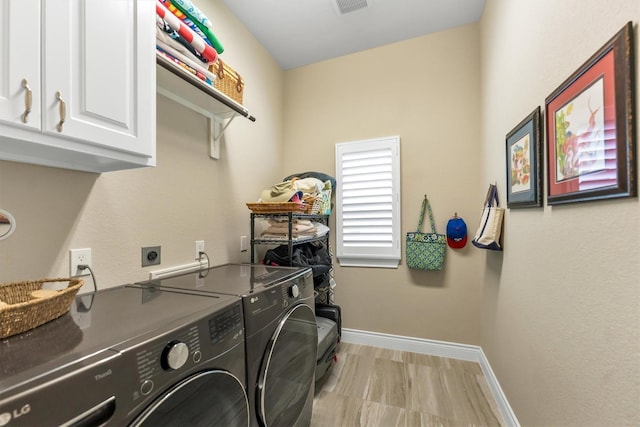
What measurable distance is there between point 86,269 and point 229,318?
751 millimetres

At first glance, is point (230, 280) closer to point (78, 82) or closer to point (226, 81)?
point (78, 82)

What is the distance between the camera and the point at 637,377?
27.9 inches

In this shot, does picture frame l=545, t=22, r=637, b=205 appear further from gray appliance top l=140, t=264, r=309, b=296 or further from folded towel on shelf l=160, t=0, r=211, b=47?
folded towel on shelf l=160, t=0, r=211, b=47

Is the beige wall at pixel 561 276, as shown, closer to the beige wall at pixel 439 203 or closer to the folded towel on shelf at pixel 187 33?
the beige wall at pixel 439 203

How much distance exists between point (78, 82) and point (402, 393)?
Answer: 2355 millimetres

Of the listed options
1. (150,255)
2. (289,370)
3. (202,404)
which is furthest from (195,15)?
(289,370)

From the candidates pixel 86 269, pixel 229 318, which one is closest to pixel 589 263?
pixel 229 318

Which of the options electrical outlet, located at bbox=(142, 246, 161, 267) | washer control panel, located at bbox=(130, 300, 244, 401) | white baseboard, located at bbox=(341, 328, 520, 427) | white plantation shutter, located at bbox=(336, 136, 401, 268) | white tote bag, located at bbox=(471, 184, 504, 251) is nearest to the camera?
washer control panel, located at bbox=(130, 300, 244, 401)

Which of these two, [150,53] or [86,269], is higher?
[150,53]

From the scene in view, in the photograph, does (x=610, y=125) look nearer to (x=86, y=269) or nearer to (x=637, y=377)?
(x=637, y=377)

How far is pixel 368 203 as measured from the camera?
261 centimetres

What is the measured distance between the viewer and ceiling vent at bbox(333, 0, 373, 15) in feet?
6.68

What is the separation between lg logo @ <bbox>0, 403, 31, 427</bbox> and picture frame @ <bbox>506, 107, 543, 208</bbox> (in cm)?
169

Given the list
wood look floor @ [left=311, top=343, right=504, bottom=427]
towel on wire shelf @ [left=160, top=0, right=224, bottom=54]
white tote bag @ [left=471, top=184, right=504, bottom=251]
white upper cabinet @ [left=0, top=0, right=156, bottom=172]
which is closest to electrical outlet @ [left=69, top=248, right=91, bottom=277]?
white upper cabinet @ [left=0, top=0, right=156, bottom=172]
